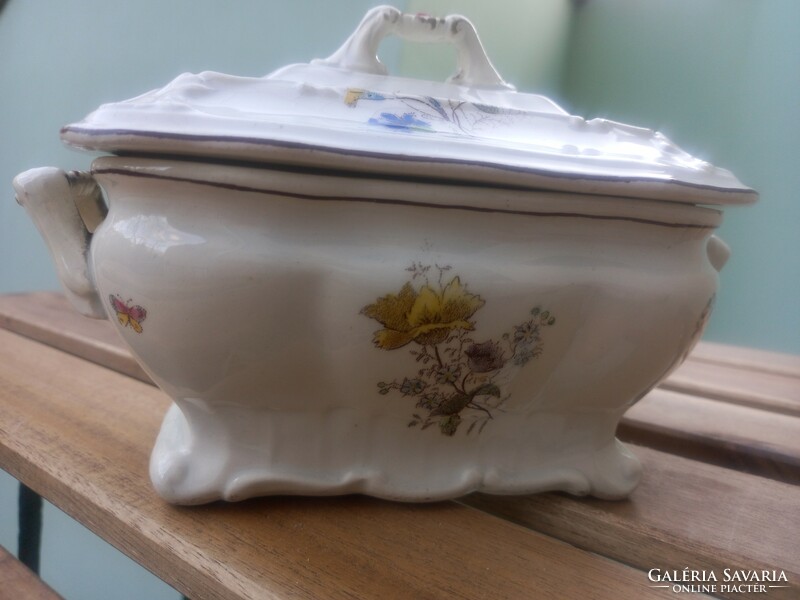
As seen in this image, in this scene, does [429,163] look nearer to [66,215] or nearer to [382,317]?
[382,317]

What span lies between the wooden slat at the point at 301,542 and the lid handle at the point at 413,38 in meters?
0.28

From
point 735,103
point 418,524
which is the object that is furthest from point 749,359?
point 418,524

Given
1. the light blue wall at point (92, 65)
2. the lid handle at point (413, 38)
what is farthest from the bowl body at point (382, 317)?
the light blue wall at point (92, 65)

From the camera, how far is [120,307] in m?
0.34

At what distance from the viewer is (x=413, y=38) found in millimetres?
426

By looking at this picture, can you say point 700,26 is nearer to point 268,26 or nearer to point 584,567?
point 268,26

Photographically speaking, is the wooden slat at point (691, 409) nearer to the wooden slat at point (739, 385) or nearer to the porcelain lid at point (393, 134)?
the wooden slat at point (739, 385)

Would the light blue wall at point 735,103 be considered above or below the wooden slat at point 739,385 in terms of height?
above

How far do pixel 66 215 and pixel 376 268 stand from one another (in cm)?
20

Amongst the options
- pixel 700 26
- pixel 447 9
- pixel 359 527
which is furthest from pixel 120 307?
pixel 700 26

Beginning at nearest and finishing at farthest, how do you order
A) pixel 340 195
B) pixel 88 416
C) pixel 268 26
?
pixel 340 195, pixel 88 416, pixel 268 26

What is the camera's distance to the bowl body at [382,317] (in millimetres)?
313

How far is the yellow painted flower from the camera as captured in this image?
32 cm

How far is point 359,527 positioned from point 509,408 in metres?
0.11
